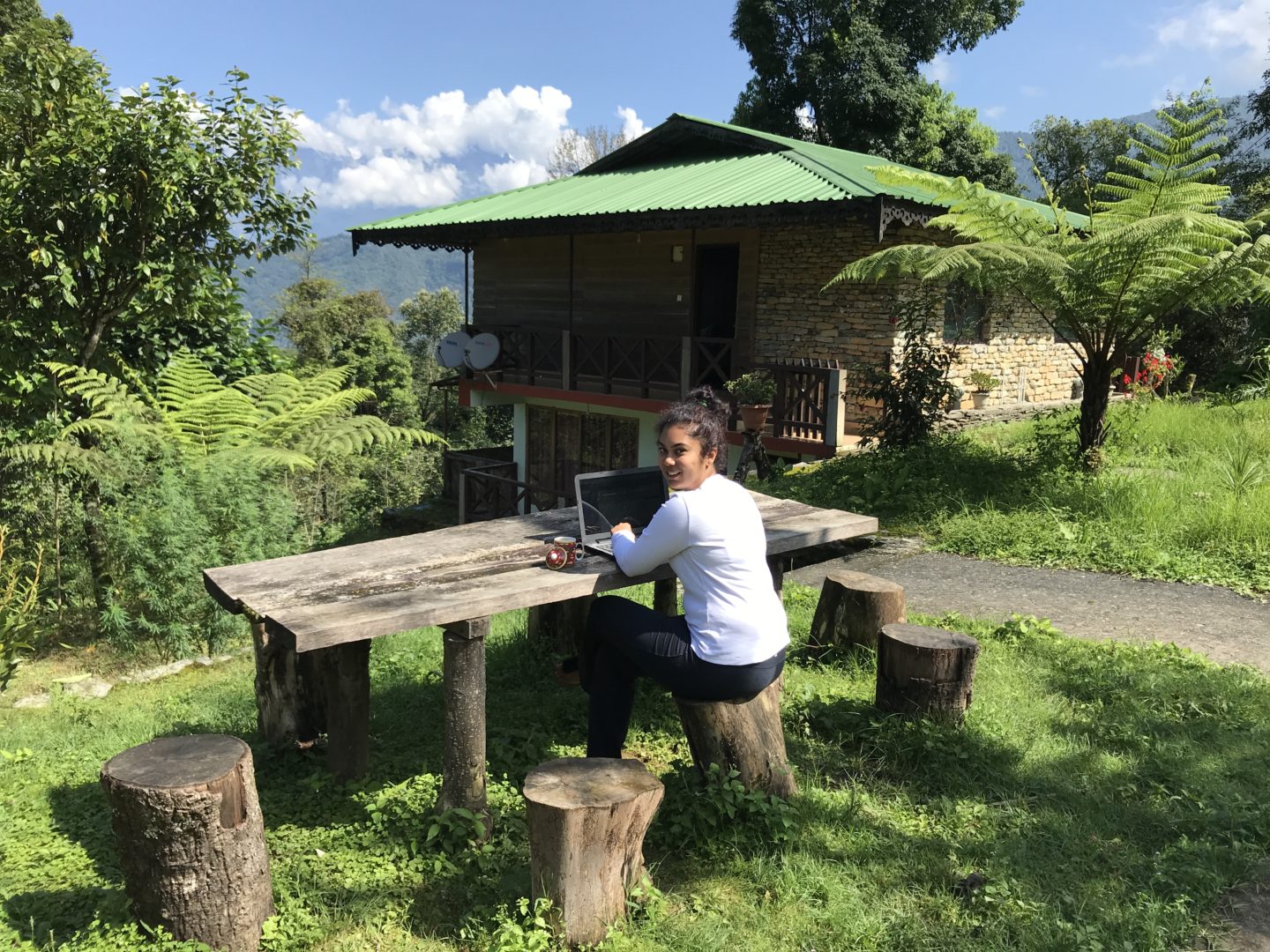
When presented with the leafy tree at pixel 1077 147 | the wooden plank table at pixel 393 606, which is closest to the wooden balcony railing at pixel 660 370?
the wooden plank table at pixel 393 606

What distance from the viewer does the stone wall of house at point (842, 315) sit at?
12.2m

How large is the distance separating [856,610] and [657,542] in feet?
7.61

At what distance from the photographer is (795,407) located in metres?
11.6

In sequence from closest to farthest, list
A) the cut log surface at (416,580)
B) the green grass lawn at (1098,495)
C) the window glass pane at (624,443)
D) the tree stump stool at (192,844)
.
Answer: the tree stump stool at (192,844) → the cut log surface at (416,580) → the green grass lawn at (1098,495) → the window glass pane at (624,443)

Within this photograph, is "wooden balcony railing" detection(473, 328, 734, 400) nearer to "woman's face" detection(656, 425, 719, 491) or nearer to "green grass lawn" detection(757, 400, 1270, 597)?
"green grass lawn" detection(757, 400, 1270, 597)

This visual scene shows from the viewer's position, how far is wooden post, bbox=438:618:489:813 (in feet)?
11.0

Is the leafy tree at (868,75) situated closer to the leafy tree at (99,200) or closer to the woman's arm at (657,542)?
the leafy tree at (99,200)

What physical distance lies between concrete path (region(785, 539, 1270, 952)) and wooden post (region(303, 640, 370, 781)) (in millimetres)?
3828

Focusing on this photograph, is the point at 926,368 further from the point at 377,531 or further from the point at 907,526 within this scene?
the point at 377,531

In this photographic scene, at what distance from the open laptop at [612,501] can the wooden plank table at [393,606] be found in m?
0.12

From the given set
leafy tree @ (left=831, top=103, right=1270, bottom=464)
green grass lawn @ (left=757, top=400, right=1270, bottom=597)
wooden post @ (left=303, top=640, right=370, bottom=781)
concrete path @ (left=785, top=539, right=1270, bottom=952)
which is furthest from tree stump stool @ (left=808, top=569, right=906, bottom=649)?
leafy tree @ (left=831, top=103, right=1270, bottom=464)

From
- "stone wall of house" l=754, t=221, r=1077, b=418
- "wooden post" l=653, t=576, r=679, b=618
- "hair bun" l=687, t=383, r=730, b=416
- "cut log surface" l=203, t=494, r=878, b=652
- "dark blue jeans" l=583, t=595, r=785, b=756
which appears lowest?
"wooden post" l=653, t=576, r=679, b=618

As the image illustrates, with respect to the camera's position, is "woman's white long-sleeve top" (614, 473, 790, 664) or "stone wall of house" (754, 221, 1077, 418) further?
A: "stone wall of house" (754, 221, 1077, 418)

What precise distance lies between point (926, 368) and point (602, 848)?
8538mm
